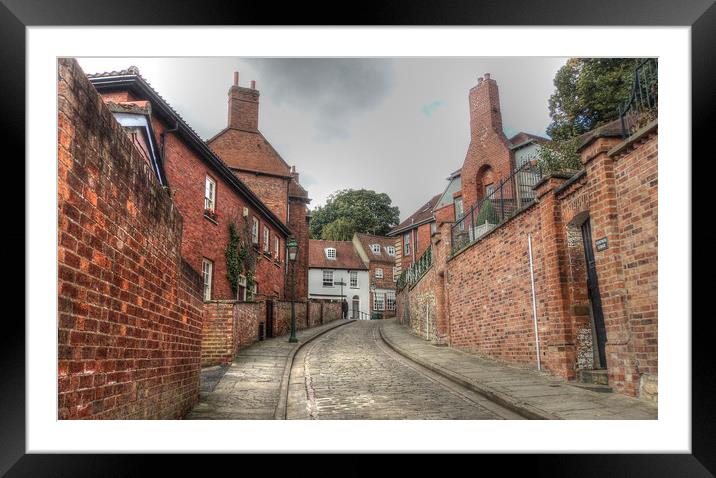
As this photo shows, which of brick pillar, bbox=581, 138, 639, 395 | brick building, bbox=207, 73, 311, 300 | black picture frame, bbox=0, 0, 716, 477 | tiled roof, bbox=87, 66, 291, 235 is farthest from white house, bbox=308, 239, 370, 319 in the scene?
black picture frame, bbox=0, 0, 716, 477

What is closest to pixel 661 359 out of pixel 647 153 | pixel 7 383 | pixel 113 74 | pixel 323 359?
pixel 647 153

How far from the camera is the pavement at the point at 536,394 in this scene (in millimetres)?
5031

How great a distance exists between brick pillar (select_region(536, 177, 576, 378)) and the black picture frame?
3.08 metres

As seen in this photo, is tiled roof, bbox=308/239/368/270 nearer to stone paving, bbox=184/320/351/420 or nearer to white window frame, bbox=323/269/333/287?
white window frame, bbox=323/269/333/287

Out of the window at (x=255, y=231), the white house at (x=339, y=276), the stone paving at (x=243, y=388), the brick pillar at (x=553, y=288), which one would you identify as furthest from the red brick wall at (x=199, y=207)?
the white house at (x=339, y=276)

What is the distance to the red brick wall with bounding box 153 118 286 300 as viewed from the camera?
496 inches

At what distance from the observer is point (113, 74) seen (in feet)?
33.0

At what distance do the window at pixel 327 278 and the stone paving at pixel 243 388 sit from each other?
1161 inches

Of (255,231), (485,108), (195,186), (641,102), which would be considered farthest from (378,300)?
(641,102)

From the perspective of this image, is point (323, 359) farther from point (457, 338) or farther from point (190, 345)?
point (190, 345)

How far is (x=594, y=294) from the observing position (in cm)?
707

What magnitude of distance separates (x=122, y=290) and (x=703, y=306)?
463 centimetres
